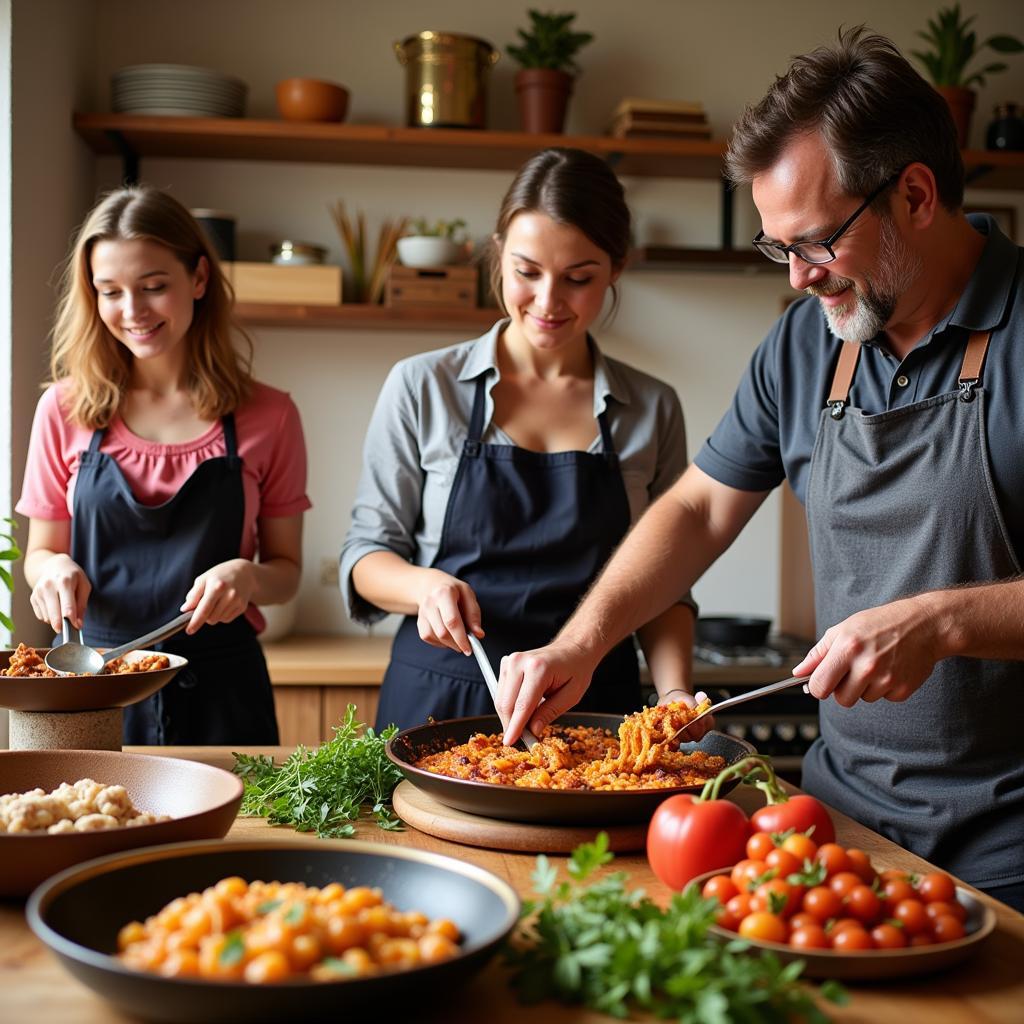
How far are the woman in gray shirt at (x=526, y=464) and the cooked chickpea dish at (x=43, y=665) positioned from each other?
507 mm

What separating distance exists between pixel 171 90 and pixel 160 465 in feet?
5.54

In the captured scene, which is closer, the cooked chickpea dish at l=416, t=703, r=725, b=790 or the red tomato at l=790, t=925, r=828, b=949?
the red tomato at l=790, t=925, r=828, b=949

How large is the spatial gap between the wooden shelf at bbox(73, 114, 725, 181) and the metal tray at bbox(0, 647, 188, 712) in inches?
93.9

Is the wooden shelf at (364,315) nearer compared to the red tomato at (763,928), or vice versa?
the red tomato at (763,928)

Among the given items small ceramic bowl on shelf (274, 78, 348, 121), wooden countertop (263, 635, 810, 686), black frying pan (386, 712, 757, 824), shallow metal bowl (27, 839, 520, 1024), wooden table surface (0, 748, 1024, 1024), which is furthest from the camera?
small ceramic bowl on shelf (274, 78, 348, 121)

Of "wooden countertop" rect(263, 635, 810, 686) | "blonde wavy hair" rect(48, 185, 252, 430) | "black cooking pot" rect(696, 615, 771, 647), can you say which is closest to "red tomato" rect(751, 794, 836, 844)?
"blonde wavy hair" rect(48, 185, 252, 430)

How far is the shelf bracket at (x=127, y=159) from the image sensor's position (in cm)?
375

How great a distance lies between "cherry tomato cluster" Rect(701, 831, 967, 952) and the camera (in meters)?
1.07

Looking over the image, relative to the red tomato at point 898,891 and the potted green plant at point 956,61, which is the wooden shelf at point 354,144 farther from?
the red tomato at point 898,891

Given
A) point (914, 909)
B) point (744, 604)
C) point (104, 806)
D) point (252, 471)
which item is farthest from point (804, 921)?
point (744, 604)

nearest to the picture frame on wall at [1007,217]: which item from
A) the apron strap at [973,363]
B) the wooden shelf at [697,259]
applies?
the wooden shelf at [697,259]

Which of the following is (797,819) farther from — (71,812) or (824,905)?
(71,812)

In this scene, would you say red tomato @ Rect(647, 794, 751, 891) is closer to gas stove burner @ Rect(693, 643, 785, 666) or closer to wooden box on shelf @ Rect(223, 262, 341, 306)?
gas stove burner @ Rect(693, 643, 785, 666)

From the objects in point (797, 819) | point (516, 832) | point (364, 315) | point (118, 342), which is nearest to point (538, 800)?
point (516, 832)
